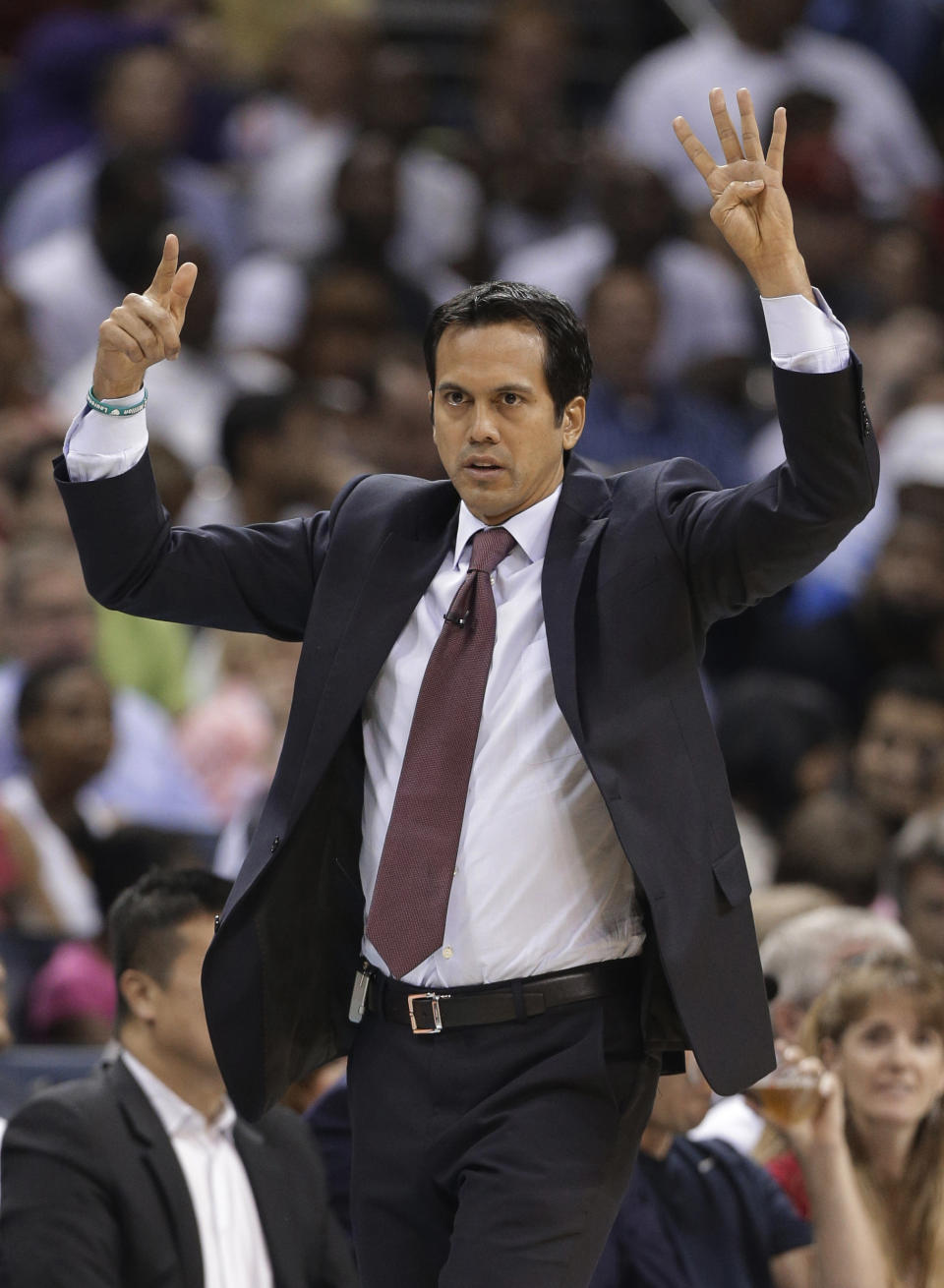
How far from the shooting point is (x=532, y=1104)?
279 centimetres

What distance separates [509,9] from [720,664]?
388cm

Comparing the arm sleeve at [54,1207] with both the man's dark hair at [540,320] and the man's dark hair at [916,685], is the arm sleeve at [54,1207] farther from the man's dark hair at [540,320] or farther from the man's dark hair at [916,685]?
the man's dark hair at [916,685]

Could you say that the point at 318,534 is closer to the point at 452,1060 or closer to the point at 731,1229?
the point at 452,1060

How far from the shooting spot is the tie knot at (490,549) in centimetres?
296

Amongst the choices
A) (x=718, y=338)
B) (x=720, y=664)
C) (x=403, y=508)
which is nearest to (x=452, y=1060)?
(x=403, y=508)

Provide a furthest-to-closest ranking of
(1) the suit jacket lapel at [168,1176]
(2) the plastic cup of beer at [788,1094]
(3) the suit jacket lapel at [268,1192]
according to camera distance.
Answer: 1. (2) the plastic cup of beer at [788,1094]
2. (3) the suit jacket lapel at [268,1192]
3. (1) the suit jacket lapel at [168,1176]

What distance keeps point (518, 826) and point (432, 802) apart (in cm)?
12

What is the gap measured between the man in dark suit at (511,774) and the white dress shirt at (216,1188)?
2.45 feet

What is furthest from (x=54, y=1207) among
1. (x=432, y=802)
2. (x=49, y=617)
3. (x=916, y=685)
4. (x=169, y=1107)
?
(x=916, y=685)

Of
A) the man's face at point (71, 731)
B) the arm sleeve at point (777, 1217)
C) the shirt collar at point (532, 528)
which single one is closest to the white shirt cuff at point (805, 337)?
the shirt collar at point (532, 528)

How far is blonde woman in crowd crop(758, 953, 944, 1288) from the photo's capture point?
13.5 feet

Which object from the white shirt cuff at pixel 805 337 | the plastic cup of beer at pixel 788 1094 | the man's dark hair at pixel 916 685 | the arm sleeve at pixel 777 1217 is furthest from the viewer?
the man's dark hair at pixel 916 685

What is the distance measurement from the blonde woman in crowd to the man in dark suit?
1.28 m

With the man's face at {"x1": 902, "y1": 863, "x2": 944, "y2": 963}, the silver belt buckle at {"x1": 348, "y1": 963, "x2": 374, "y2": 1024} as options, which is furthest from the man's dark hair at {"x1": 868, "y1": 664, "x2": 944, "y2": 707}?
the silver belt buckle at {"x1": 348, "y1": 963, "x2": 374, "y2": 1024}
